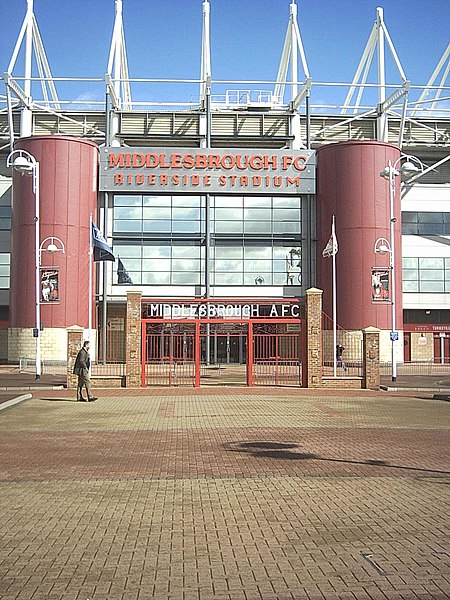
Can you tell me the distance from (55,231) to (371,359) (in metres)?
25.3

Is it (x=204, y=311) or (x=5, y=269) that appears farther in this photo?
(x=5, y=269)

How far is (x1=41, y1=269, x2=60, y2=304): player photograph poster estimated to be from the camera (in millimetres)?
45844

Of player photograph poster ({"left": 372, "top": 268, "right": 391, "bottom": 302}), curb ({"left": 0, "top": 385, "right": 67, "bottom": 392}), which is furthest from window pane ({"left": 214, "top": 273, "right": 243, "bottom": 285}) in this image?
curb ({"left": 0, "top": 385, "right": 67, "bottom": 392})

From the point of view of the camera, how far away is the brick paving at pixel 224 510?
5.60m

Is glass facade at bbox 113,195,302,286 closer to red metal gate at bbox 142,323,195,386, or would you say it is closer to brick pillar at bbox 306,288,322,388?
red metal gate at bbox 142,323,195,386

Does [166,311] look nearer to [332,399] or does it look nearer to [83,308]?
[332,399]

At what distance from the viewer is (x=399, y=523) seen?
7.38m

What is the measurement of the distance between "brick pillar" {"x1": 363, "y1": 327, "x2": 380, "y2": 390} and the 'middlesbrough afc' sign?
77.0 ft

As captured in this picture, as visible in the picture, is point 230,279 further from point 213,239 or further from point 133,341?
point 133,341

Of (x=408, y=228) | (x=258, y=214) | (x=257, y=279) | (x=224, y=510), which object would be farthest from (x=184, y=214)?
(x=224, y=510)

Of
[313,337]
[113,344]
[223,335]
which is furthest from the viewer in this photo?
[113,344]

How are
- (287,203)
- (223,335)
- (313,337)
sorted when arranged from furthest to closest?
1. (287,203)
2. (223,335)
3. (313,337)

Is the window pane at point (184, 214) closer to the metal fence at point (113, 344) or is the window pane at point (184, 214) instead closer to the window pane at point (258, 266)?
the window pane at point (258, 266)

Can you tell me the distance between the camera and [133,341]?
28062 mm
